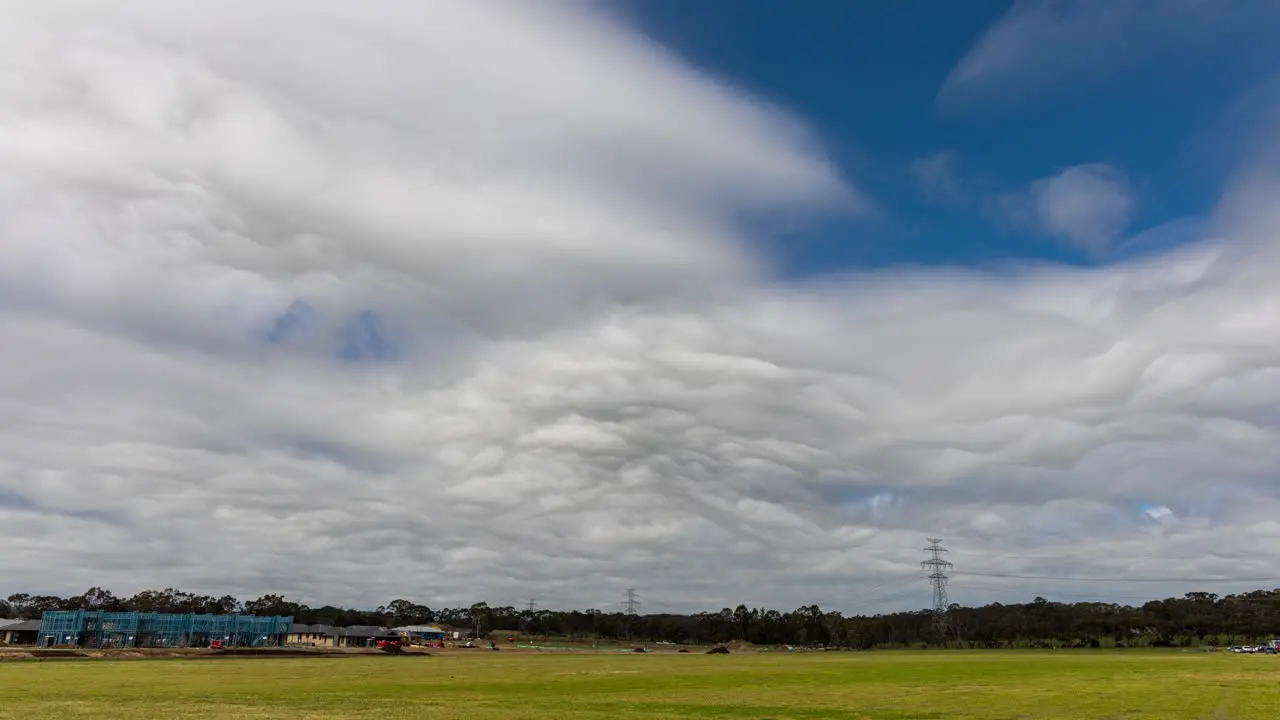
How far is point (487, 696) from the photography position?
176ft

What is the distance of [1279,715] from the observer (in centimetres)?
4094

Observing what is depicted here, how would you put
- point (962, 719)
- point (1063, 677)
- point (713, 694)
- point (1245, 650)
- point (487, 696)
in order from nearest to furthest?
1. point (962, 719)
2. point (487, 696)
3. point (713, 694)
4. point (1063, 677)
5. point (1245, 650)

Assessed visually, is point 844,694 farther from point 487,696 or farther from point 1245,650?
point 1245,650

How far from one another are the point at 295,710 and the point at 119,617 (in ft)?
615

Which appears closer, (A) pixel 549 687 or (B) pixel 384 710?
(B) pixel 384 710

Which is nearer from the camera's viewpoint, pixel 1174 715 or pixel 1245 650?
pixel 1174 715

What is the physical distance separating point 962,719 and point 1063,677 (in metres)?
44.2

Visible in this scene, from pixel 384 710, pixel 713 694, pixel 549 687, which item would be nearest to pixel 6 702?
pixel 384 710

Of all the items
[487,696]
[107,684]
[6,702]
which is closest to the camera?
[6,702]

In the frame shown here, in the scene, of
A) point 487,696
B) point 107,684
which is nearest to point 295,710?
point 487,696

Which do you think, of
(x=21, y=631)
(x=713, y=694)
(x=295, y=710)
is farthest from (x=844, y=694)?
(x=21, y=631)

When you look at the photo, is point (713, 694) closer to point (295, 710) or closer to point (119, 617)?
point (295, 710)

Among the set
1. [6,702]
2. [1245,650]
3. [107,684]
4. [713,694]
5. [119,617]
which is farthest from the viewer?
[119,617]

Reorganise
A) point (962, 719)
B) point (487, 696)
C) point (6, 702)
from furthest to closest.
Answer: point (487, 696), point (6, 702), point (962, 719)
